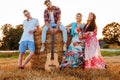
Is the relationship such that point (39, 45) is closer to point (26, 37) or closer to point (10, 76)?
point (26, 37)

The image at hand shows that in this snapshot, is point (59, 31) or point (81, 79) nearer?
point (81, 79)

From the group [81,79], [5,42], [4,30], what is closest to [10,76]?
[81,79]

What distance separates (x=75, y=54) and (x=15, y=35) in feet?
133

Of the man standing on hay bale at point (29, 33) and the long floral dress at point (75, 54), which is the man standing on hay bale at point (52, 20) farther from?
the man standing on hay bale at point (29, 33)

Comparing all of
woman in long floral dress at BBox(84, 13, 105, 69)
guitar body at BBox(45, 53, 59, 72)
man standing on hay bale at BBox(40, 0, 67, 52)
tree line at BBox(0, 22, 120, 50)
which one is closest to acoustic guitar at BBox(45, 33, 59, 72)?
guitar body at BBox(45, 53, 59, 72)

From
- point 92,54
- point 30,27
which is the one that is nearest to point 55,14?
point 30,27

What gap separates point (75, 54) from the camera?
41.1 feet

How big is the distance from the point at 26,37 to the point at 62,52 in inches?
44.8

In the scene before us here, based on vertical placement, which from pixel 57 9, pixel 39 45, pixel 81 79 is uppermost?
pixel 57 9

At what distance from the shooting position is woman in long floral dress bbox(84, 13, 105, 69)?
12445 millimetres

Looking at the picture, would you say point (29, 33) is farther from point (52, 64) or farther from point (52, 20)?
point (52, 64)

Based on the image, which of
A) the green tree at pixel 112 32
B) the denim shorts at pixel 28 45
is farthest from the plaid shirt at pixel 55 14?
the green tree at pixel 112 32

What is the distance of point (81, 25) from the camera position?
12.7 metres

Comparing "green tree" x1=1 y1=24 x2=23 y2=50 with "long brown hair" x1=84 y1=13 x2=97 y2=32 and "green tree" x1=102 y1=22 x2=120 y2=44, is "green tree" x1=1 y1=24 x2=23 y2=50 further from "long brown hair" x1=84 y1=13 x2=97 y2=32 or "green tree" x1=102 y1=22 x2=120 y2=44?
"long brown hair" x1=84 y1=13 x2=97 y2=32
